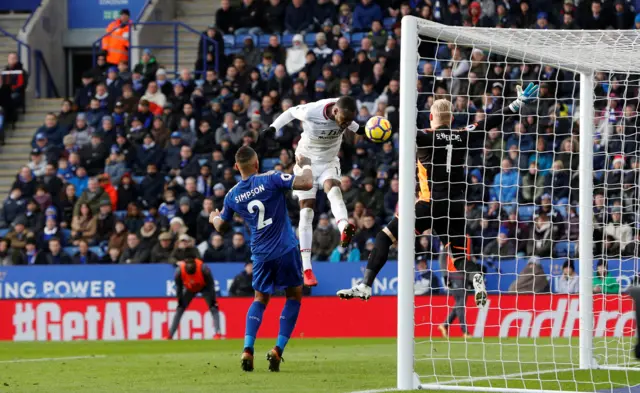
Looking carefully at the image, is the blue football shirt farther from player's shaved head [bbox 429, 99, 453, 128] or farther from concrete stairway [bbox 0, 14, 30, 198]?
concrete stairway [bbox 0, 14, 30, 198]

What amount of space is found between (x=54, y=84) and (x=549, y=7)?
13.4m

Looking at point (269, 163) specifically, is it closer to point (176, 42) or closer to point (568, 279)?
point (176, 42)

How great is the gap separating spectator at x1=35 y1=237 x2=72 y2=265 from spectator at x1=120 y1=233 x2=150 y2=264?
3.77 feet

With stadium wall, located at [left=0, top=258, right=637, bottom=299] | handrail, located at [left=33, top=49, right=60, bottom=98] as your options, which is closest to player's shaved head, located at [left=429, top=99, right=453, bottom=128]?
stadium wall, located at [left=0, top=258, right=637, bottom=299]

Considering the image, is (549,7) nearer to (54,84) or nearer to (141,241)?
(141,241)

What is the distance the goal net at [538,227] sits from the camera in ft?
31.8

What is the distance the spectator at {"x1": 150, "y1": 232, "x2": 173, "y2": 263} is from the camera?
2180 cm

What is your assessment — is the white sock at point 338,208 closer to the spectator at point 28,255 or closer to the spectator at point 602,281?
the spectator at point 602,281

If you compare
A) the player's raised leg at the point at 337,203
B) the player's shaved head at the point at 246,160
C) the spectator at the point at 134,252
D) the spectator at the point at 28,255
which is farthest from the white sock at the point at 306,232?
the spectator at the point at 28,255

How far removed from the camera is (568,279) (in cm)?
1814

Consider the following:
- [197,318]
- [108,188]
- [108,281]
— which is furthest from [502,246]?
[108,188]

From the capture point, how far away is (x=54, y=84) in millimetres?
30328

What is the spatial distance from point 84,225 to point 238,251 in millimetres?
3768

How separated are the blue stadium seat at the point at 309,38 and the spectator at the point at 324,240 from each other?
5867 millimetres
